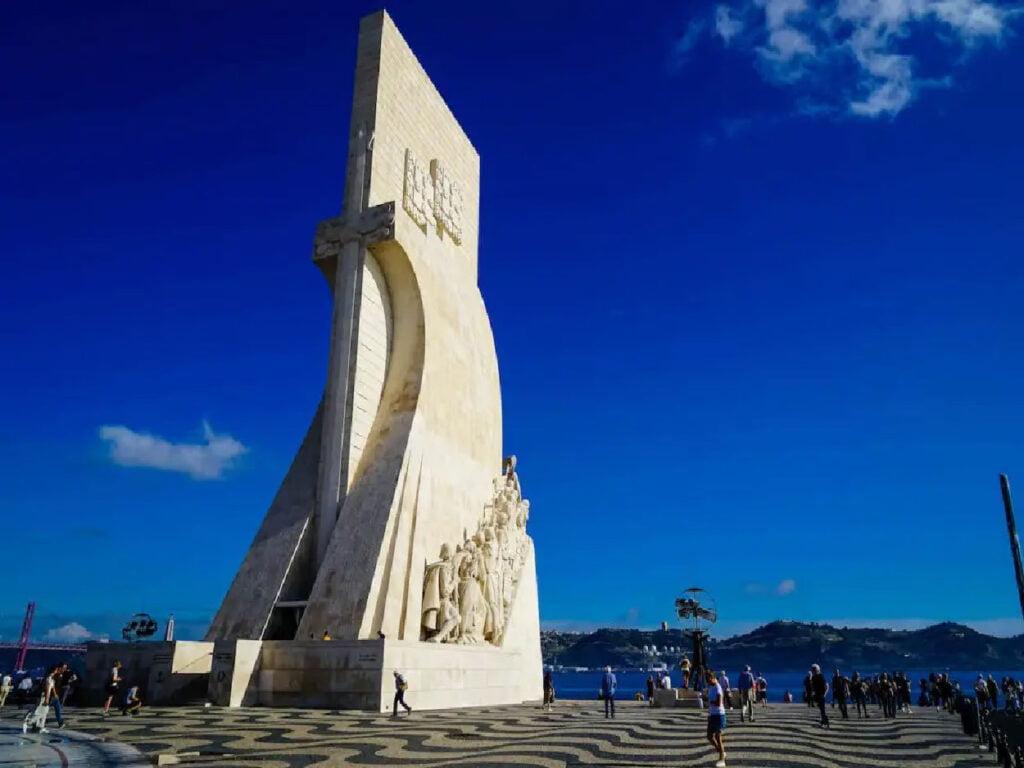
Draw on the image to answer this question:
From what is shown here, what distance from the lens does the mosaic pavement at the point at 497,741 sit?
6.18 m

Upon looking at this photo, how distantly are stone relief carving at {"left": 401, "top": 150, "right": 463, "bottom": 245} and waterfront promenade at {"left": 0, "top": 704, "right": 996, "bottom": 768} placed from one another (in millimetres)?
10751

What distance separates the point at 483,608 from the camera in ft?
52.3

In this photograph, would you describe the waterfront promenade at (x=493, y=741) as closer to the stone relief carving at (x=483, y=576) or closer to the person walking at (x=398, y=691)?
the person walking at (x=398, y=691)

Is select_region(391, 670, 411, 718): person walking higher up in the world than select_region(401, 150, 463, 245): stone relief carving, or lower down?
lower down

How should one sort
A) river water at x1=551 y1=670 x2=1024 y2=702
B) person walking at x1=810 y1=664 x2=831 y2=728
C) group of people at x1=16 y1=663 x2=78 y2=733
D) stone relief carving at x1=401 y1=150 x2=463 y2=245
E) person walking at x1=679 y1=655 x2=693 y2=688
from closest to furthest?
group of people at x1=16 y1=663 x2=78 y2=733 → person walking at x1=810 y1=664 x2=831 y2=728 → person walking at x1=679 y1=655 x2=693 y2=688 → stone relief carving at x1=401 y1=150 x2=463 y2=245 → river water at x1=551 y1=670 x2=1024 y2=702

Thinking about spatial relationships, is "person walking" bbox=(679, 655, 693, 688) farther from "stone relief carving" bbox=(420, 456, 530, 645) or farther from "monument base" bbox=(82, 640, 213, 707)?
"monument base" bbox=(82, 640, 213, 707)

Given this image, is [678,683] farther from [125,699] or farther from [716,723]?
[716,723]

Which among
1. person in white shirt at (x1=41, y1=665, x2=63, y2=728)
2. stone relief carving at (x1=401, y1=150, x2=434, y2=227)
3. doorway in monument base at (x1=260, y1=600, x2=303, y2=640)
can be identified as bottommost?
person in white shirt at (x1=41, y1=665, x2=63, y2=728)

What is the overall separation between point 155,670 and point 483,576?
648 centimetres

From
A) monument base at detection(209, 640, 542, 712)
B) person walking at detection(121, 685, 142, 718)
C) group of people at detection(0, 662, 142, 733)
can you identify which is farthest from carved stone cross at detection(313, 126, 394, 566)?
person walking at detection(121, 685, 142, 718)

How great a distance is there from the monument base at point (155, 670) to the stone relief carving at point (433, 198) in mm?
9726

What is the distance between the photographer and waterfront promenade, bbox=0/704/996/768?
6.15 metres

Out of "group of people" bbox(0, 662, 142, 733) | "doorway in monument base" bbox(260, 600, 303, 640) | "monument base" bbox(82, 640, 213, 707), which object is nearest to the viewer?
"group of people" bbox(0, 662, 142, 733)

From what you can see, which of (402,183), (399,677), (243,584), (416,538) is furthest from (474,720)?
(402,183)
